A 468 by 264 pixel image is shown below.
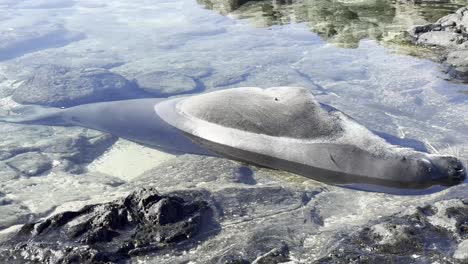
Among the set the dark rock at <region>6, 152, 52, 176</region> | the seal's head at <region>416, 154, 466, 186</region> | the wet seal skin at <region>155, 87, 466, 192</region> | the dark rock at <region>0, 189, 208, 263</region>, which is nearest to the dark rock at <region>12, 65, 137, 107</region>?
the dark rock at <region>6, 152, 52, 176</region>

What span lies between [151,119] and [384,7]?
8328 millimetres

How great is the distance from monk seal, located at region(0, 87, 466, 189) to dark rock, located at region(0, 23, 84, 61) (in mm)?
4901

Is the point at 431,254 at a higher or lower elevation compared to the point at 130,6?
lower

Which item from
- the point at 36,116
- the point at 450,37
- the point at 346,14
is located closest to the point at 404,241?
the point at 36,116

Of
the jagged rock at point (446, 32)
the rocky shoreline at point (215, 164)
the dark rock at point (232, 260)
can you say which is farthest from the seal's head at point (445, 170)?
the jagged rock at point (446, 32)

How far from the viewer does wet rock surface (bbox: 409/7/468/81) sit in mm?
8508

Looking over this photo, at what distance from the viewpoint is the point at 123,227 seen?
412 cm

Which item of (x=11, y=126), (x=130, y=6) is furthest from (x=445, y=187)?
(x=130, y=6)

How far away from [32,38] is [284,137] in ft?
26.5

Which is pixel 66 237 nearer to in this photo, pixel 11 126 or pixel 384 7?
pixel 11 126

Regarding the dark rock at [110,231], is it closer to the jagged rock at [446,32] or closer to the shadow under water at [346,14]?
the shadow under water at [346,14]

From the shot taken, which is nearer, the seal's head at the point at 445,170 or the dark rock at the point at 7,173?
the seal's head at the point at 445,170

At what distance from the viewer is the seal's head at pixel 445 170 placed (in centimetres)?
480

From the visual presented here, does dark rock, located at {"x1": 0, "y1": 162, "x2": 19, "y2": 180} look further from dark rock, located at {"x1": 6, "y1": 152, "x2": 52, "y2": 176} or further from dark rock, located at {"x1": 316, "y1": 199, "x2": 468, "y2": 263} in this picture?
dark rock, located at {"x1": 316, "y1": 199, "x2": 468, "y2": 263}
